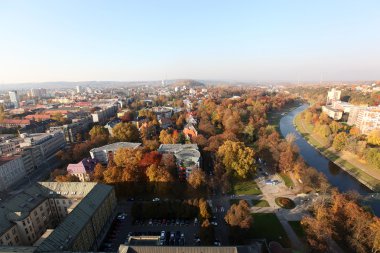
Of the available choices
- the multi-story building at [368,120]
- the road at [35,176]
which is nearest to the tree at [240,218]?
the road at [35,176]

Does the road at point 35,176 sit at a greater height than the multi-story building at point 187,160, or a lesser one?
lesser

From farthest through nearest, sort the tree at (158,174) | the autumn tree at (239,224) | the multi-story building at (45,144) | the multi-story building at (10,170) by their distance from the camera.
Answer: the multi-story building at (45,144), the multi-story building at (10,170), the tree at (158,174), the autumn tree at (239,224)

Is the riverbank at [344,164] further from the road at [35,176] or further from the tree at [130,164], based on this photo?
the road at [35,176]

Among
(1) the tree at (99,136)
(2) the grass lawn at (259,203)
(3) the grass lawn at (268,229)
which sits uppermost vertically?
(1) the tree at (99,136)

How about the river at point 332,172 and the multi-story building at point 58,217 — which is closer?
the multi-story building at point 58,217

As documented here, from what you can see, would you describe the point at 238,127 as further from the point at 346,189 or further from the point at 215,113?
the point at 346,189

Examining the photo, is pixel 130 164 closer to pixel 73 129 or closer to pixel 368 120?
pixel 73 129

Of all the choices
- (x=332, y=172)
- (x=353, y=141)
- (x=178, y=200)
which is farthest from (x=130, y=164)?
(x=353, y=141)
